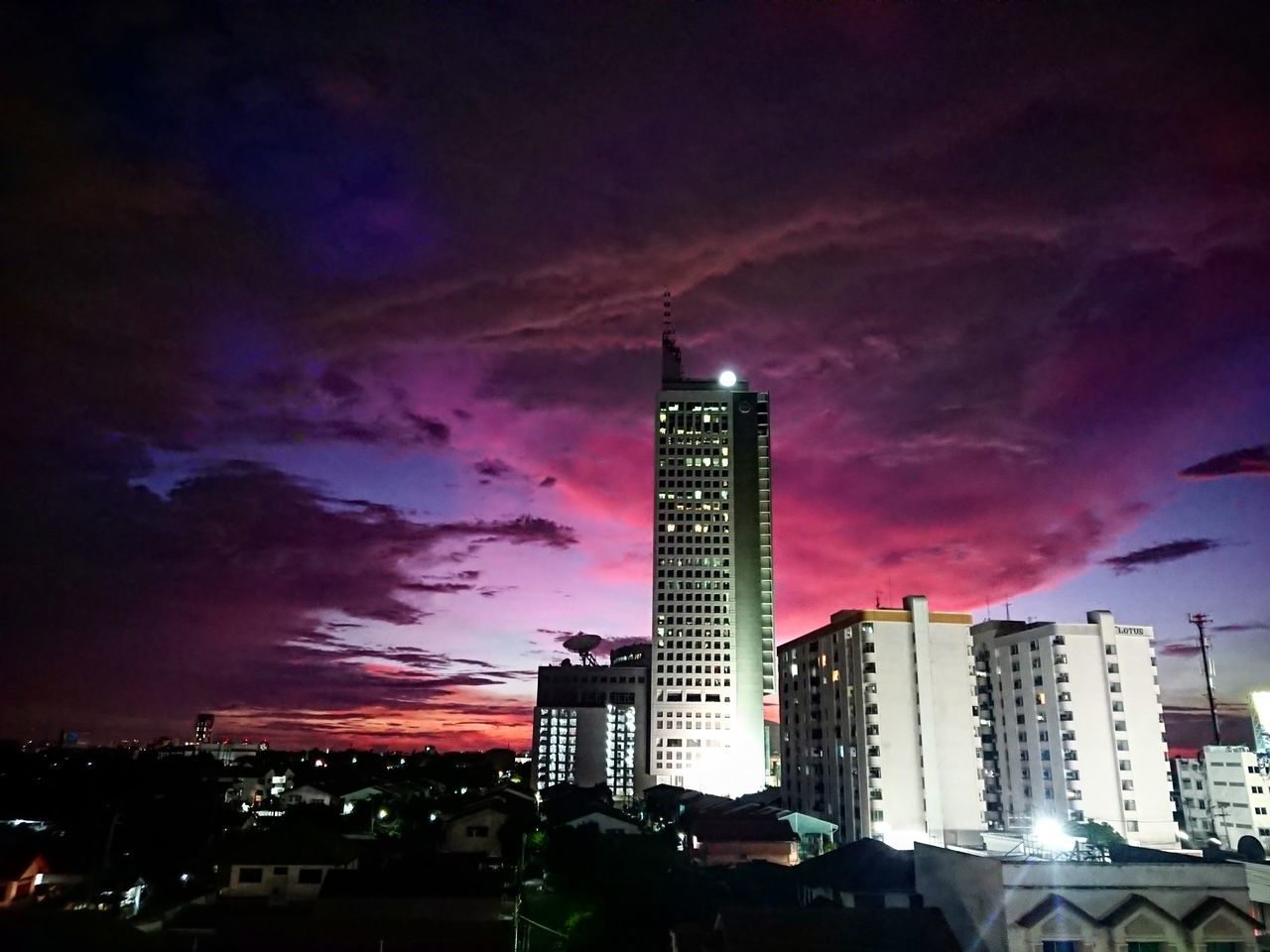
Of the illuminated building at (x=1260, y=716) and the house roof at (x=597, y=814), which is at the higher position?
the illuminated building at (x=1260, y=716)

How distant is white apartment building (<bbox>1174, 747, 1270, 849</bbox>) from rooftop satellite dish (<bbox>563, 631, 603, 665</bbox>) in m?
100

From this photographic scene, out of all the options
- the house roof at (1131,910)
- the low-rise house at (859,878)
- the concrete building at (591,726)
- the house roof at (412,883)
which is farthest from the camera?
the concrete building at (591,726)

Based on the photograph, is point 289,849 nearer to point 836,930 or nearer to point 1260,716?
point 836,930

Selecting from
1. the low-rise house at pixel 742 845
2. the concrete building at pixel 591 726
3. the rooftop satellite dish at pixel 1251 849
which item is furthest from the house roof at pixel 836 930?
the concrete building at pixel 591 726

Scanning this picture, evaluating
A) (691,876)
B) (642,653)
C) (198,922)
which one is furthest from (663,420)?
(198,922)

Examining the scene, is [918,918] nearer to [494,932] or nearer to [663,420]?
[494,932]

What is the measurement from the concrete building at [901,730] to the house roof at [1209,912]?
50.6 meters

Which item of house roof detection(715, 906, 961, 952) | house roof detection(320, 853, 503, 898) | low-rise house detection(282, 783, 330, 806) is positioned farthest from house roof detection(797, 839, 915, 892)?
low-rise house detection(282, 783, 330, 806)

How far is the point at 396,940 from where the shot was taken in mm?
33219

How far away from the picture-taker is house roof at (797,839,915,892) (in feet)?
153

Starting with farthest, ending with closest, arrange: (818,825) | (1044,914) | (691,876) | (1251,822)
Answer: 1. (1251,822)
2. (818,825)
3. (691,876)
4. (1044,914)

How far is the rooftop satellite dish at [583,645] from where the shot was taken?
168m

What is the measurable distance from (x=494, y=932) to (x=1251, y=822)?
10262cm

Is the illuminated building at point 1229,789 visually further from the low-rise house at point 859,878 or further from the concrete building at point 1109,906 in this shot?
the concrete building at point 1109,906
